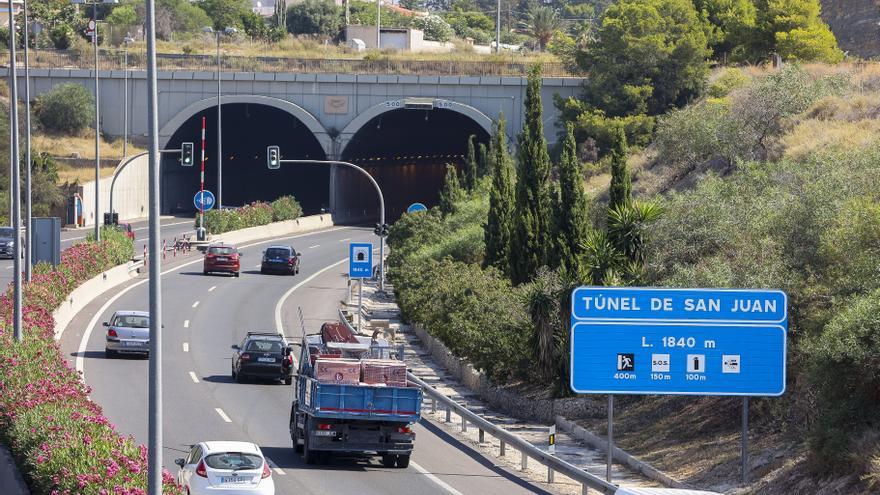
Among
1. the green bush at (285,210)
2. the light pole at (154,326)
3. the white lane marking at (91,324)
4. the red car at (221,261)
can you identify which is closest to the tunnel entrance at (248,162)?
the green bush at (285,210)

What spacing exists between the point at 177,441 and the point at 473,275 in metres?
19.3

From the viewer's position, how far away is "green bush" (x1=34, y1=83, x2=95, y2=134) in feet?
312

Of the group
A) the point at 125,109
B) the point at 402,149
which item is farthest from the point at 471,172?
the point at 402,149

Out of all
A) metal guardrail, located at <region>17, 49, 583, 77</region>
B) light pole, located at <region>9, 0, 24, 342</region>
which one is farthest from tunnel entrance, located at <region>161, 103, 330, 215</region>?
light pole, located at <region>9, 0, 24, 342</region>

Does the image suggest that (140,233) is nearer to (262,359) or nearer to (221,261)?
(221,261)

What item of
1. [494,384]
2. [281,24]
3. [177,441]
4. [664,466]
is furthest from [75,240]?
[281,24]

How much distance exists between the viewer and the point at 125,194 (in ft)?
290

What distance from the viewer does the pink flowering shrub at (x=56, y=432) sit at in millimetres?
17078

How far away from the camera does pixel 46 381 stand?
944 inches

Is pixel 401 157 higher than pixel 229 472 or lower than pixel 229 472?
higher

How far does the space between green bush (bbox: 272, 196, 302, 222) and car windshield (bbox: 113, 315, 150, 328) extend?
4595cm

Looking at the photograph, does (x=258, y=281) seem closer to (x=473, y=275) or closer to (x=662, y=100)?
(x=473, y=275)

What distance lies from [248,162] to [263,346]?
245ft

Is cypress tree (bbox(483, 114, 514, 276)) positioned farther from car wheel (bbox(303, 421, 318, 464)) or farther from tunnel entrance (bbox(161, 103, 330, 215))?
tunnel entrance (bbox(161, 103, 330, 215))
